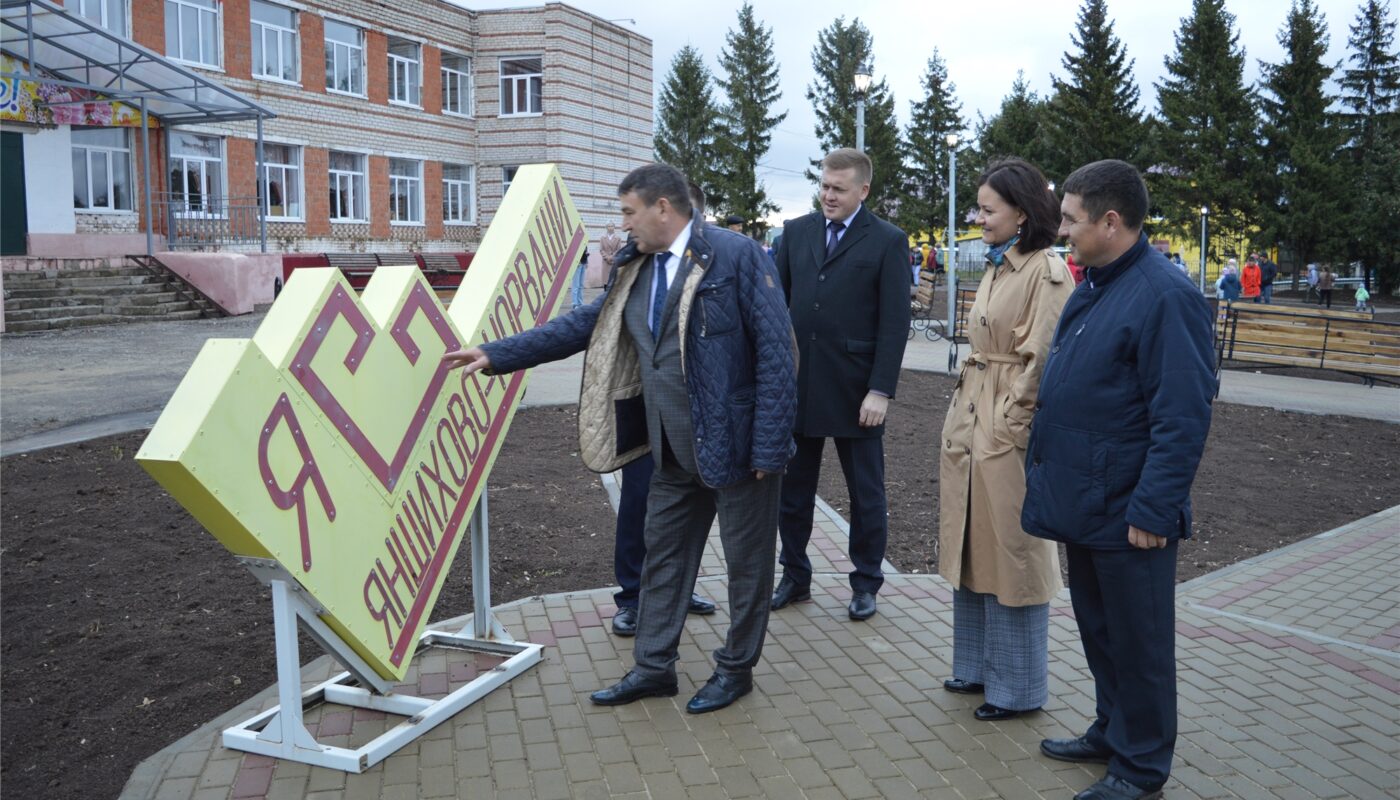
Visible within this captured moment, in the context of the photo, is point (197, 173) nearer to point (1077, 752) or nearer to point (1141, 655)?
point (1077, 752)

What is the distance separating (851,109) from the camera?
184 ft

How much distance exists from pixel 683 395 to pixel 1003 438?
1.16 m

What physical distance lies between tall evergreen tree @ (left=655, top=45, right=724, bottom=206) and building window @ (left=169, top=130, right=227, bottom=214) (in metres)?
30.2

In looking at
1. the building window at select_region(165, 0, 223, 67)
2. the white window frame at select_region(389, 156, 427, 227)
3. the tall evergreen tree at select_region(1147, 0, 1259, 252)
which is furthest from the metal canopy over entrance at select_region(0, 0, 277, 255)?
the tall evergreen tree at select_region(1147, 0, 1259, 252)

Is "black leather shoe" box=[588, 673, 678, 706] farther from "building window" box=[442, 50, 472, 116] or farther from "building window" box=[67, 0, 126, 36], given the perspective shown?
"building window" box=[442, 50, 472, 116]

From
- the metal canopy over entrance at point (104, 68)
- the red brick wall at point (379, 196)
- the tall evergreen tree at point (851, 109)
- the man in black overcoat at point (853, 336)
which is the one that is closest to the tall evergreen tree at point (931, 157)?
the tall evergreen tree at point (851, 109)

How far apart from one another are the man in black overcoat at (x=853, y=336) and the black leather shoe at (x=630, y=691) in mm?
1237

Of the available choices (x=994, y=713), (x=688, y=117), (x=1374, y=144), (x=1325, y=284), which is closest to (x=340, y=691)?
(x=994, y=713)

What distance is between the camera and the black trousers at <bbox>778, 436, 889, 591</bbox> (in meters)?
5.09

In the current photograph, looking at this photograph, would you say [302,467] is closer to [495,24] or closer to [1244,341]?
[1244,341]

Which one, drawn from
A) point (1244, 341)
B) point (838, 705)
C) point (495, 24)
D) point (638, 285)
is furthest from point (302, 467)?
point (495, 24)

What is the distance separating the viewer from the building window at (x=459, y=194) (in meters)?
35.6

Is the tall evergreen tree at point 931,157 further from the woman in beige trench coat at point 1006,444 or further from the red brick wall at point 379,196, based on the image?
the woman in beige trench coat at point 1006,444

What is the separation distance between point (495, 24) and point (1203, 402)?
35727mm
